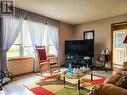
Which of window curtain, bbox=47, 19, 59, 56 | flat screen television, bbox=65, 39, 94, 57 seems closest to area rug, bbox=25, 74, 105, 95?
flat screen television, bbox=65, 39, 94, 57

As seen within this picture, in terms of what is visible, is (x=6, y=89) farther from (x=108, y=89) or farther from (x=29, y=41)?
(x=108, y=89)

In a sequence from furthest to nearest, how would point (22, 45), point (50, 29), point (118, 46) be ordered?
1. point (50, 29)
2. point (118, 46)
3. point (22, 45)

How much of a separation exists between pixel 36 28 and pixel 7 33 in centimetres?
123

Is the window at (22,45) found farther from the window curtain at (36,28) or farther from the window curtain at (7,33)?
the window curtain at (7,33)

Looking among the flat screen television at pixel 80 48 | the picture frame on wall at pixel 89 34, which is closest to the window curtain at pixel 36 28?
the flat screen television at pixel 80 48

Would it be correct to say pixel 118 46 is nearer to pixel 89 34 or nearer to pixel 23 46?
pixel 89 34

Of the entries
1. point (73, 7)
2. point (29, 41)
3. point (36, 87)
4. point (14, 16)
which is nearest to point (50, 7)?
point (73, 7)

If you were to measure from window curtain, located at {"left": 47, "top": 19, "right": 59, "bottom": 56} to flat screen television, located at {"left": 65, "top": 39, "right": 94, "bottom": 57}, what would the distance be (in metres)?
0.48

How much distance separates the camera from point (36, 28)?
485 centimetres

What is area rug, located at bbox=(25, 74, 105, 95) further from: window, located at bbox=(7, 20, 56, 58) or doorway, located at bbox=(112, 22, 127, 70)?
doorway, located at bbox=(112, 22, 127, 70)

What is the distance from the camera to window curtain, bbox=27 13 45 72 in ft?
15.3

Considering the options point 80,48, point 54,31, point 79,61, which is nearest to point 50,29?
point 54,31

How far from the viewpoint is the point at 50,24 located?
5.44 meters

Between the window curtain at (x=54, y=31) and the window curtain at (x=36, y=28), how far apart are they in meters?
0.38
